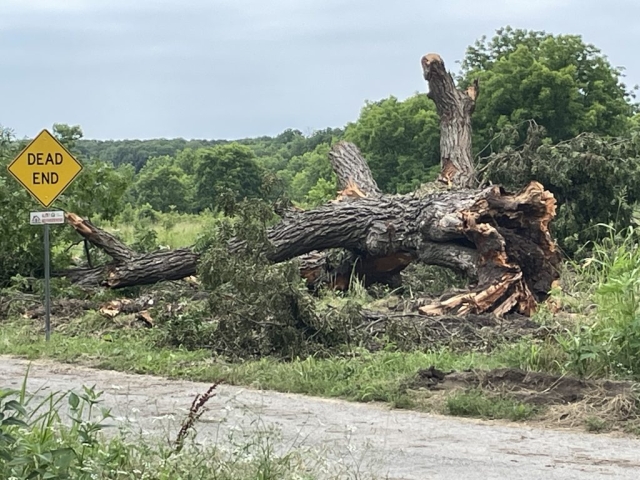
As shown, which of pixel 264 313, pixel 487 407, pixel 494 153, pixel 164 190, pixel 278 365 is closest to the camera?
pixel 487 407

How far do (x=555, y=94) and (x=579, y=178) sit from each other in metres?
26.6

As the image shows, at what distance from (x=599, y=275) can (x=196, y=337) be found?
456cm

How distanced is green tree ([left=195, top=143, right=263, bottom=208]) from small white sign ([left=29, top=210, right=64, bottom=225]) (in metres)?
50.4

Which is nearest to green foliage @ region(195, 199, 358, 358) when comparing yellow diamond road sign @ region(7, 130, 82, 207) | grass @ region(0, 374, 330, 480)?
yellow diamond road sign @ region(7, 130, 82, 207)

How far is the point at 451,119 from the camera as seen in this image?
18.7 meters

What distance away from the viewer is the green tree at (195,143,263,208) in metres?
64.0

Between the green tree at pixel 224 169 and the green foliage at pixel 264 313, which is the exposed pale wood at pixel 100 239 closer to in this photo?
the green foliage at pixel 264 313

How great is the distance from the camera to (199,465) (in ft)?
14.6

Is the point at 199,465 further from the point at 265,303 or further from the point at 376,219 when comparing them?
the point at 376,219

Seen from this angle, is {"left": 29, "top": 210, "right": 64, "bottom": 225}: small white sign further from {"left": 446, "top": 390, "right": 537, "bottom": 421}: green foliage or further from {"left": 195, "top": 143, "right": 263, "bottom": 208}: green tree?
{"left": 195, "top": 143, "right": 263, "bottom": 208}: green tree

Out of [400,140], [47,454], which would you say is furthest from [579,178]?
[400,140]

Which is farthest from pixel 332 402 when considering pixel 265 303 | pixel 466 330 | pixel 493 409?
pixel 466 330

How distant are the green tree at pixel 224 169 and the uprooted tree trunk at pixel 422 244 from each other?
155 ft

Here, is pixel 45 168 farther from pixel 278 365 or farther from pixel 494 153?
pixel 494 153
